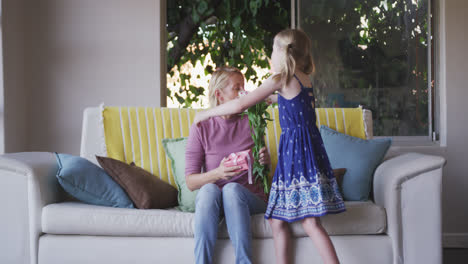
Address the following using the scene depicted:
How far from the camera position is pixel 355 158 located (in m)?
2.34

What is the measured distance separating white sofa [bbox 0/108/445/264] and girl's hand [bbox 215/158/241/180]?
0.21 m

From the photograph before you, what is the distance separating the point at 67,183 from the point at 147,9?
5.20 feet

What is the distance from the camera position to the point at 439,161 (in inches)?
75.9

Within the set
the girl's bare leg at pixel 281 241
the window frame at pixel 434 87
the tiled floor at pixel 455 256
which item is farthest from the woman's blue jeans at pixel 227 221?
the window frame at pixel 434 87

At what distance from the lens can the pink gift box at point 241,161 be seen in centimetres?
199

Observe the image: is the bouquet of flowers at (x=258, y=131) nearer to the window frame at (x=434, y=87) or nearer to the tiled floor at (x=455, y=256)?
the tiled floor at (x=455, y=256)

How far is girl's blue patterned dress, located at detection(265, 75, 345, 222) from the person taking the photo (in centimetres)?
183

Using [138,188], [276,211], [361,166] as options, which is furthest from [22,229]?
[361,166]

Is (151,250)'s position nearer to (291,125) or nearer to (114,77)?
(291,125)

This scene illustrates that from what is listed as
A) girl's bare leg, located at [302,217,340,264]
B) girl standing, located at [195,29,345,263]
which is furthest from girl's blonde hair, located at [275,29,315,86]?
girl's bare leg, located at [302,217,340,264]

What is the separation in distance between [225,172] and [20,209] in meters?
0.93

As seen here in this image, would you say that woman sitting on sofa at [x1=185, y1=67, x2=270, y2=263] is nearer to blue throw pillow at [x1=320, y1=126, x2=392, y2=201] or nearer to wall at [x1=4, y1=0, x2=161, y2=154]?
blue throw pillow at [x1=320, y1=126, x2=392, y2=201]

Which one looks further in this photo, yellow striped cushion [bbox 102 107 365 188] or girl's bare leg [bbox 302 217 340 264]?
yellow striped cushion [bbox 102 107 365 188]

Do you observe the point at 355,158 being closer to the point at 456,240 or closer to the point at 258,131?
the point at 258,131
